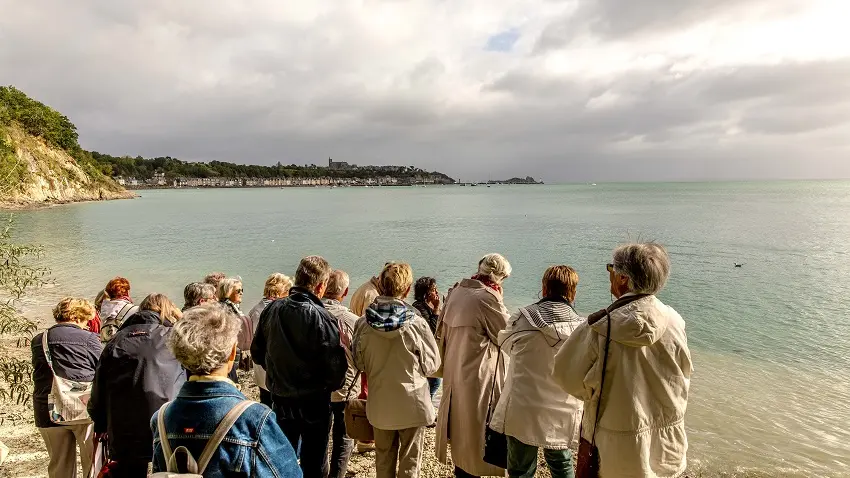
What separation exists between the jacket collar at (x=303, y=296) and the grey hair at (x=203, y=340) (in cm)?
157

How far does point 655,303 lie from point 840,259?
32.4 m

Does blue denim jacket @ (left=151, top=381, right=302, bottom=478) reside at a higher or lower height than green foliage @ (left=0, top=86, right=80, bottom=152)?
lower

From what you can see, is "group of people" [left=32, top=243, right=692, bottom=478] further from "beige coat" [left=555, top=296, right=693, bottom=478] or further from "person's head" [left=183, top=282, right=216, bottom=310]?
"person's head" [left=183, top=282, right=216, bottom=310]

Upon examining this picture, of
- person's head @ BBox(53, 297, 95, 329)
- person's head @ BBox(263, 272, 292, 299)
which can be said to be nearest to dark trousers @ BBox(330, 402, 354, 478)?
person's head @ BBox(263, 272, 292, 299)

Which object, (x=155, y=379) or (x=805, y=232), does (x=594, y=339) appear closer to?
(x=155, y=379)

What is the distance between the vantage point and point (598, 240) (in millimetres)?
37625

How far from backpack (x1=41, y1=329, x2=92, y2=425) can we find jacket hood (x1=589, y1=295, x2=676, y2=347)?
3.99m

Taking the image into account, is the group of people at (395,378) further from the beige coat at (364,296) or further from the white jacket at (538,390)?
the beige coat at (364,296)

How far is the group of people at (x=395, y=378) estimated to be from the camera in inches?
83.2

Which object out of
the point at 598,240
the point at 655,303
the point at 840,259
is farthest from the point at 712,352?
the point at 598,240

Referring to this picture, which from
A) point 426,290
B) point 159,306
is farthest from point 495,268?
point 159,306

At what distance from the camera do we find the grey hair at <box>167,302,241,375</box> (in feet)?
6.81

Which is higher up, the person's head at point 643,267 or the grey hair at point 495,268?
the person's head at point 643,267

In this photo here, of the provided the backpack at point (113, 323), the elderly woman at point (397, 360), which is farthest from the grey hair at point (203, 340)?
the backpack at point (113, 323)
